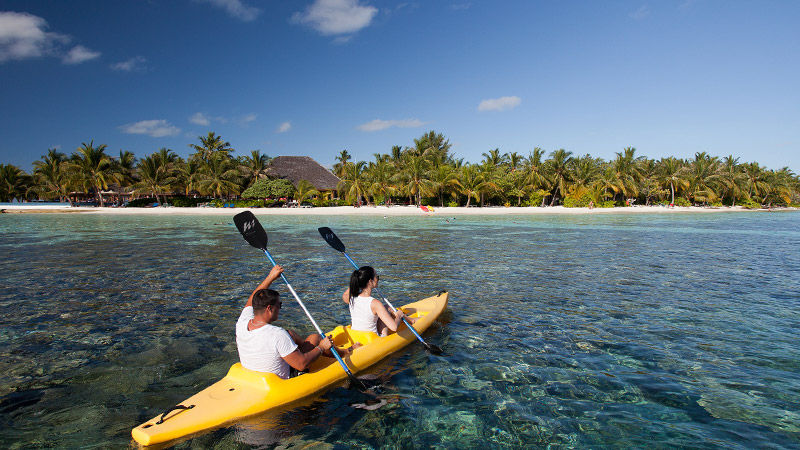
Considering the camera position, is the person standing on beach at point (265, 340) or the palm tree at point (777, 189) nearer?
the person standing on beach at point (265, 340)

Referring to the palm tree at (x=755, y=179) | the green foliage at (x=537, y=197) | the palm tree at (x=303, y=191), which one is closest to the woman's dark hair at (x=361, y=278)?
the palm tree at (x=303, y=191)

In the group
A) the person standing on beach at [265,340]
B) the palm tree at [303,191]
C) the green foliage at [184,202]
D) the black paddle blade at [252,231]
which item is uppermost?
the palm tree at [303,191]

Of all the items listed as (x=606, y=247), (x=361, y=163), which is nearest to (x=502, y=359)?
(x=606, y=247)

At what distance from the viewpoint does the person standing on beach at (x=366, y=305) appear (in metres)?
5.09

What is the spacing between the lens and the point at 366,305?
5.16 metres

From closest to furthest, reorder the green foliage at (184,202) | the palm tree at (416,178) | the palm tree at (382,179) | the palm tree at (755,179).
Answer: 1. the palm tree at (416,178)
2. the palm tree at (382,179)
3. the green foliage at (184,202)
4. the palm tree at (755,179)

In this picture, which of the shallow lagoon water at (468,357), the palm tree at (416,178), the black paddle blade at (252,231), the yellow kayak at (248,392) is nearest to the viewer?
the yellow kayak at (248,392)

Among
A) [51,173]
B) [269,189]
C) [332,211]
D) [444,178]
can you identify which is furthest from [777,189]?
[51,173]

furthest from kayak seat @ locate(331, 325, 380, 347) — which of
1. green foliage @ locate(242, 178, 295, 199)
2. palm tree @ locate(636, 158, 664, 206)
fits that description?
palm tree @ locate(636, 158, 664, 206)

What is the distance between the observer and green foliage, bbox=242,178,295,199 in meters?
42.7

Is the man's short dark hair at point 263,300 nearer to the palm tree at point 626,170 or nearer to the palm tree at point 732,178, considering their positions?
the palm tree at point 626,170

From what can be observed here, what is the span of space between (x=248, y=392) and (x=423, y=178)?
39.2 meters

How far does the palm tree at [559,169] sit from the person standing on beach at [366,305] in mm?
46742

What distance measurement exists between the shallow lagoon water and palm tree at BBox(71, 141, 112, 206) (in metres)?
41.1
